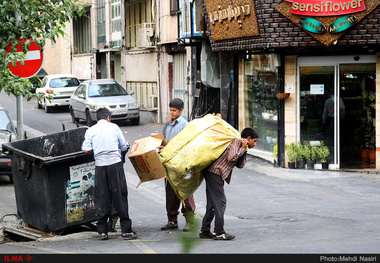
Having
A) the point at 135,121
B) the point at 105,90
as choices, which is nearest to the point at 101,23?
the point at 105,90

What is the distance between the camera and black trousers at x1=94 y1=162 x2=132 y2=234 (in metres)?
7.78

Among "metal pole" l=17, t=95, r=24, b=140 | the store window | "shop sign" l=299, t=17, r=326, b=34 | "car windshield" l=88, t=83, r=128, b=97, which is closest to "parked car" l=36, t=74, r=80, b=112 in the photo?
"car windshield" l=88, t=83, r=128, b=97

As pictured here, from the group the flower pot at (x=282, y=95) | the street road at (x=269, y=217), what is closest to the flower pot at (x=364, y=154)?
the street road at (x=269, y=217)

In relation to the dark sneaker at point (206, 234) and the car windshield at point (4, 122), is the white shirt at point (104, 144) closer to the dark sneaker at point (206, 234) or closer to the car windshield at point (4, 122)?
the dark sneaker at point (206, 234)

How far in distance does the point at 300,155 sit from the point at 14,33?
7749mm

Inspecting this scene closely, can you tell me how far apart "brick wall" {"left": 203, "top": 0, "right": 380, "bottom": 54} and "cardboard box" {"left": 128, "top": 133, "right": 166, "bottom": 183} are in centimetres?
623

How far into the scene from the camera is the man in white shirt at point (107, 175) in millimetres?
7762

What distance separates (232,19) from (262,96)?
84.8 inches

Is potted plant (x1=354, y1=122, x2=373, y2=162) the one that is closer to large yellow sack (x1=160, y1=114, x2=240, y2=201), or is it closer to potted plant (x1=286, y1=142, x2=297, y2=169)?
potted plant (x1=286, y1=142, x2=297, y2=169)

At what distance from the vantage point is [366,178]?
43.2ft

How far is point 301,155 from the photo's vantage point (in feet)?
47.1

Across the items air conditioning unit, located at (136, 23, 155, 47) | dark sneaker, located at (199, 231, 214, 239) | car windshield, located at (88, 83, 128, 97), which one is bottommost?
dark sneaker, located at (199, 231, 214, 239)

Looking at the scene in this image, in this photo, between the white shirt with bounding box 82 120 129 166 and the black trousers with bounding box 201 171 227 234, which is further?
the white shirt with bounding box 82 120 129 166

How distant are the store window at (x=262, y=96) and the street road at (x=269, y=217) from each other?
757 mm
